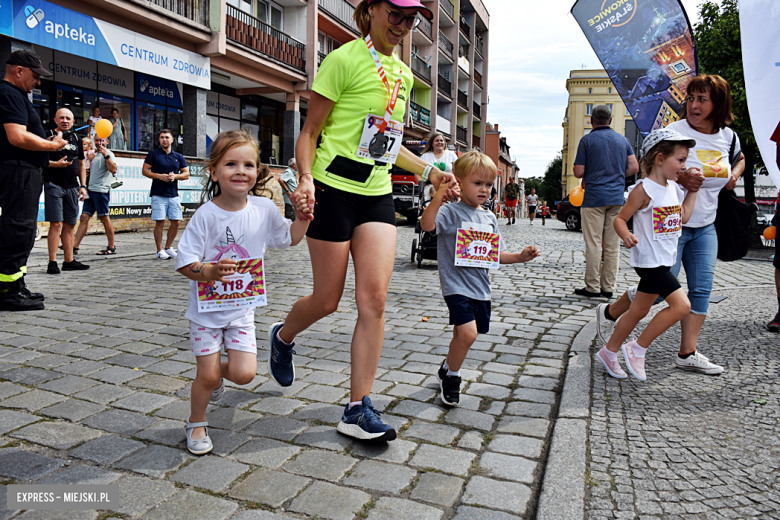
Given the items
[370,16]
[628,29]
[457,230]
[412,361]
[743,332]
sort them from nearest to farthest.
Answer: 1. [370,16]
2. [457,230]
3. [412,361]
4. [743,332]
5. [628,29]

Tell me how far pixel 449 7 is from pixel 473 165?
4196cm

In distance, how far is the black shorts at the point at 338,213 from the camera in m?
2.94

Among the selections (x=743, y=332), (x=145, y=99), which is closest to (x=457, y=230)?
(x=743, y=332)

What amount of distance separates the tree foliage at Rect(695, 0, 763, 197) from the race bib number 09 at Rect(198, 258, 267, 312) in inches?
675

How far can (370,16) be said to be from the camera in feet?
9.83

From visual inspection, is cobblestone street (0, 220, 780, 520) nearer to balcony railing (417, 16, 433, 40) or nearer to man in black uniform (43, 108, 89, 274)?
man in black uniform (43, 108, 89, 274)

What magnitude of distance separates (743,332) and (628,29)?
3583mm

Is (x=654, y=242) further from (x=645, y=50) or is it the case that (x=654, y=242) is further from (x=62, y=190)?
(x=62, y=190)

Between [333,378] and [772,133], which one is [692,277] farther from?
[333,378]

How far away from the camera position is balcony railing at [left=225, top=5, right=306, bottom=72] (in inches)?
761

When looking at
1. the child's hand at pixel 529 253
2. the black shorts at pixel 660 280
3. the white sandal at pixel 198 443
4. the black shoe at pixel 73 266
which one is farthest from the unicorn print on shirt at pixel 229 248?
the black shoe at pixel 73 266

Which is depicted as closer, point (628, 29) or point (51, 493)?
point (51, 493)

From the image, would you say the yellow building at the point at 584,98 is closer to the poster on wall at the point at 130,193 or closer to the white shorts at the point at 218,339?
the poster on wall at the point at 130,193

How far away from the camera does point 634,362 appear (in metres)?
3.92
